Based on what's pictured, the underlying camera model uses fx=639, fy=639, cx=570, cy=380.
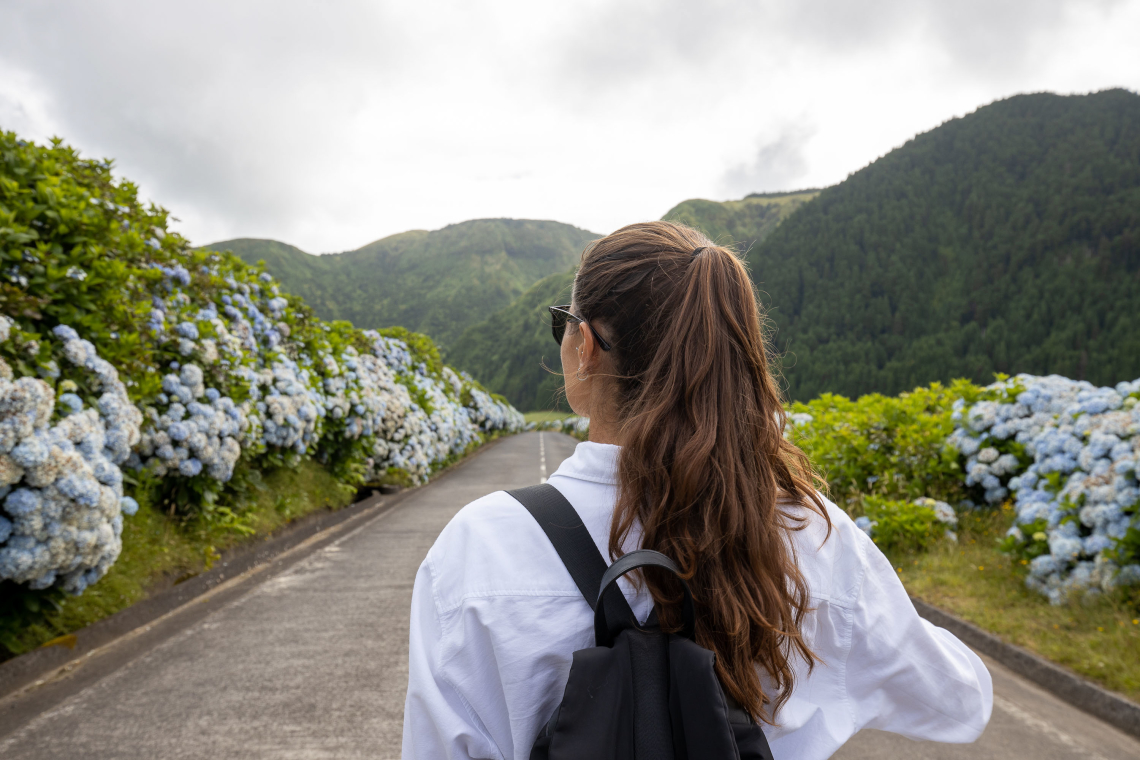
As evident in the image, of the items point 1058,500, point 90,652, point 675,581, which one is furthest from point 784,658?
point 1058,500

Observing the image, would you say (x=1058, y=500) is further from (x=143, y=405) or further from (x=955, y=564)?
(x=143, y=405)

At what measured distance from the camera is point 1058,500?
15.5 feet

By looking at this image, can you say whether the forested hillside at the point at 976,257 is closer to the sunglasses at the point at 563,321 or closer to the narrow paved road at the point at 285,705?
the narrow paved road at the point at 285,705

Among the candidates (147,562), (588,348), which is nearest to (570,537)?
(588,348)

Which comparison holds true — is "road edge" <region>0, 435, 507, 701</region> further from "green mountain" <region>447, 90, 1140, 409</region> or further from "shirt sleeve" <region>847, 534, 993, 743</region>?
"green mountain" <region>447, 90, 1140, 409</region>

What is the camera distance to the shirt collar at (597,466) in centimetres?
108

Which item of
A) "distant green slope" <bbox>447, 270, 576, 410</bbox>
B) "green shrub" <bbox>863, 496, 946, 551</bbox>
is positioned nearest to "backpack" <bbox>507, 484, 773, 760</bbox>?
"green shrub" <bbox>863, 496, 946, 551</bbox>

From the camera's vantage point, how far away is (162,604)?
4.77 m

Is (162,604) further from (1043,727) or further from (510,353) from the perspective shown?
(510,353)

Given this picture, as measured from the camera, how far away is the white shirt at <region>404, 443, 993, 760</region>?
95cm

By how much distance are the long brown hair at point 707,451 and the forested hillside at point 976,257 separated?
73.1 metres

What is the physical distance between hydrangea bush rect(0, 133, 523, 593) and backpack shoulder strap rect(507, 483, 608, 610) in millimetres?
3621

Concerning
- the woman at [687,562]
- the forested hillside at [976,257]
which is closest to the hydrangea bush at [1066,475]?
the woman at [687,562]

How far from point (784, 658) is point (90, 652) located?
15.1 ft
